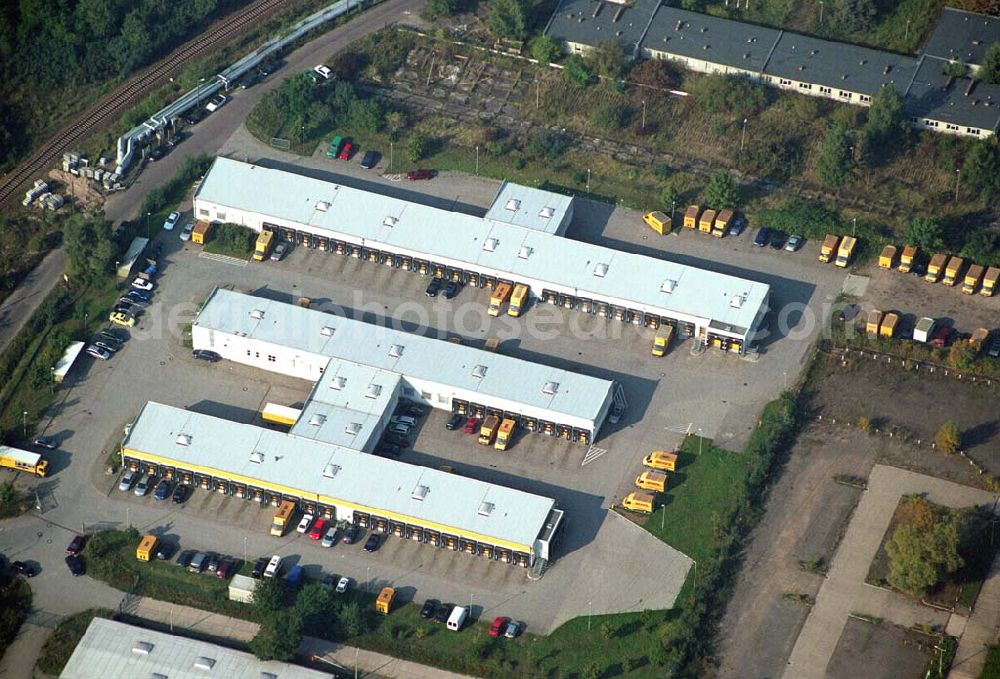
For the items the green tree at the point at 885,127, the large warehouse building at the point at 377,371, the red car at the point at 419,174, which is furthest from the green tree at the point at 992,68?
the red car at the point at 419,174

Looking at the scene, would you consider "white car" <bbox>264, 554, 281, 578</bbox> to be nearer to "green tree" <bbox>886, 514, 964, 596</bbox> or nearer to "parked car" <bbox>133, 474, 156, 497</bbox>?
"parked car" <bbox>133, 474, 156, 497</bbox>

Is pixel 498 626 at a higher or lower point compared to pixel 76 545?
higher

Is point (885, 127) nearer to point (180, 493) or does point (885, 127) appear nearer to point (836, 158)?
point (836, 158)

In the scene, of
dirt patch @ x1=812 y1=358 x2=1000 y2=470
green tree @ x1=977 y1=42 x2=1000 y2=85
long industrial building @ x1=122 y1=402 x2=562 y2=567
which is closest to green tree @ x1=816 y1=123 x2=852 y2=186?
green tree @ x1=977 y1=42 x2=1000 y2=85

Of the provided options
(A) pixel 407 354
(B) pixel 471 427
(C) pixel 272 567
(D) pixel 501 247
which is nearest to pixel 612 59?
(D) pixel 501 247

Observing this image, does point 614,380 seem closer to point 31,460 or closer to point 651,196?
point 651,196

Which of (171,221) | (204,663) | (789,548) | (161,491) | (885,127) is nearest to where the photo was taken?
(204,663)

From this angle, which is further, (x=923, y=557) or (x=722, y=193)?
(x=722, y=193)
